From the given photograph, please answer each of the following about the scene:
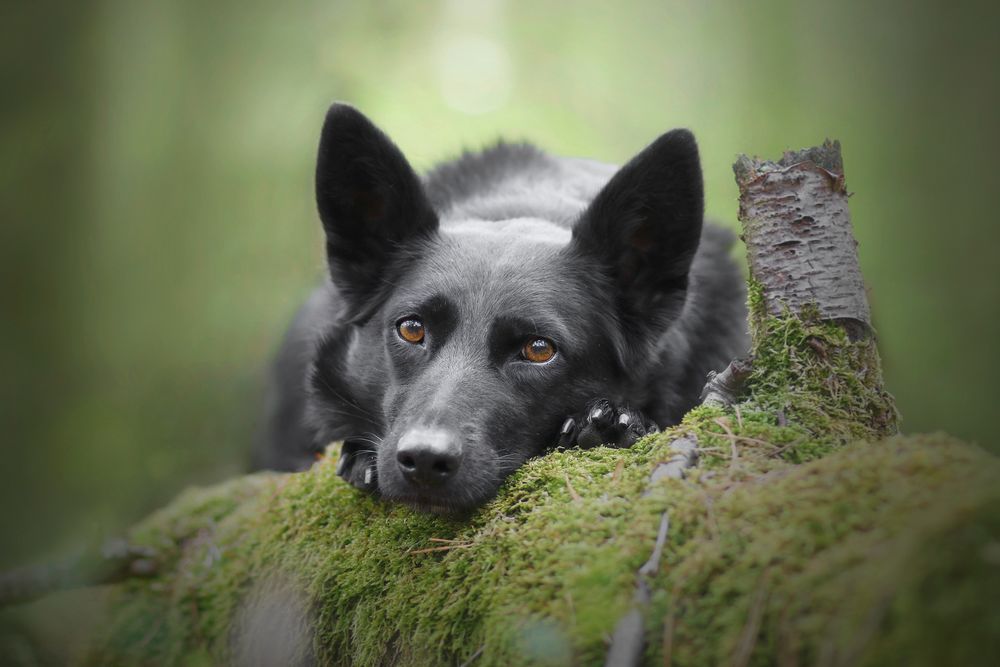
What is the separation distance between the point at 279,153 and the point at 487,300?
731 cm

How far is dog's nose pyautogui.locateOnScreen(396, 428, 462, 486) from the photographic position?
2.51m

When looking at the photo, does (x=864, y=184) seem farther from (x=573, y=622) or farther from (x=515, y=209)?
(x=573, y=622)

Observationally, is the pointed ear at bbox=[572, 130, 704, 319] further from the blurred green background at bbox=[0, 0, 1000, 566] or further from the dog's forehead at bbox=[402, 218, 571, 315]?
the blurred green background at bbox=[0, 0, 1000, 566]

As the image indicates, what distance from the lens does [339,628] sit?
2584 mm

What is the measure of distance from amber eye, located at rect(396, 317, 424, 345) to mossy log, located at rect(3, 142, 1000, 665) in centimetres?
66

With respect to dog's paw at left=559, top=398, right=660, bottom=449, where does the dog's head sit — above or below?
above

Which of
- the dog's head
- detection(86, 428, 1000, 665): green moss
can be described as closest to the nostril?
the dog's head

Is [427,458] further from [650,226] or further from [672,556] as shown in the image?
[650,226]

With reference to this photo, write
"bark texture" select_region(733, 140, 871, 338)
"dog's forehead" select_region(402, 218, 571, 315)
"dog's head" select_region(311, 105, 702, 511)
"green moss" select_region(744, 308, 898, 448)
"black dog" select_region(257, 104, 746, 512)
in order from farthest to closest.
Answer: "dog's forehead" select_region(402, 218, 571, 315) < "dog's head" select_region(311, 105, 702, 511) < "black dog" select_region(257, 104, 746, 512) < "bark texture" select_region(733, 140, 871, 338) < "green moss" select_region(744, 308, 898, 448)

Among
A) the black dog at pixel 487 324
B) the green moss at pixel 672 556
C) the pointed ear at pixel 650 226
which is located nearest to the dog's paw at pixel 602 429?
the black dog at pixel 487 324

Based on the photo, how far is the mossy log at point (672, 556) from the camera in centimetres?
131

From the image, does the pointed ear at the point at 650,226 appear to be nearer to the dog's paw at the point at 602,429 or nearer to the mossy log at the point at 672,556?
the mossy log at the point at 672,556

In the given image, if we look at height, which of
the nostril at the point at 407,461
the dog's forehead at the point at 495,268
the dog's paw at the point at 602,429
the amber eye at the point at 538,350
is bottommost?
the nostril at the point at 407,461

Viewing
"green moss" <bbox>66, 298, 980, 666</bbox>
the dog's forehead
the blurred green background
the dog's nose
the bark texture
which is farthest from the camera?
the blurred green background
